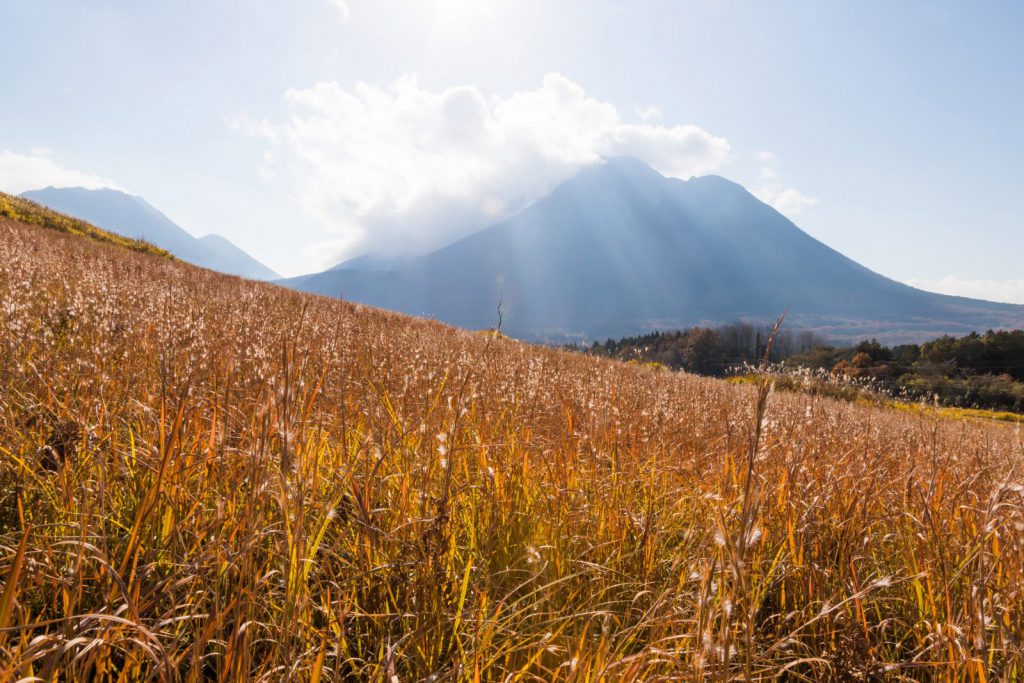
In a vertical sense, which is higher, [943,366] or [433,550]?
[433,550]

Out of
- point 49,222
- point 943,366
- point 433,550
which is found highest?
point 49,222

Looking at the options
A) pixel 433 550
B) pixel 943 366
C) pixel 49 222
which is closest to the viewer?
pixel 433 550

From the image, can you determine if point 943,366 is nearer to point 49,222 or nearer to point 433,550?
point 433,550

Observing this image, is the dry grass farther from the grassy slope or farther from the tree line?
the grassy slope

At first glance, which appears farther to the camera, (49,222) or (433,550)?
(49,222)

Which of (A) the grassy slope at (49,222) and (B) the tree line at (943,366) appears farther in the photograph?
(B) the tree line at (943,366)

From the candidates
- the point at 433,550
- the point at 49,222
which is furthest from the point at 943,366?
the point at 49,222

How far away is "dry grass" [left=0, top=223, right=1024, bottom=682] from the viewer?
111 cm

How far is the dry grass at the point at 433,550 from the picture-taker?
111cm

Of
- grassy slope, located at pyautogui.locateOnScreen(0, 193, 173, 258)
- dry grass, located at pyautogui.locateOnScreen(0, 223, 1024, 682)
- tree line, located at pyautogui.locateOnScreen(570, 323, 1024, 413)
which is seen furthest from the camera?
tree line, located at pyautogui.locateOnScreen(570, 323, 1024, 413)

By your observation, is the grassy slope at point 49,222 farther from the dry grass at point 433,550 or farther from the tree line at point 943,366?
the dry grass at point 433,550

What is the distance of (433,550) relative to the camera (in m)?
1.57

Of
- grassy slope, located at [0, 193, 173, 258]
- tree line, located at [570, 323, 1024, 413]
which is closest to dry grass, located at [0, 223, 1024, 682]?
tree line, located at [570, 323, 1024, 413]

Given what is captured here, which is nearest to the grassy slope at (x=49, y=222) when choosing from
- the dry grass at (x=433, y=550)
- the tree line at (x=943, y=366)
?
the tree line at (x=943, y=366)
